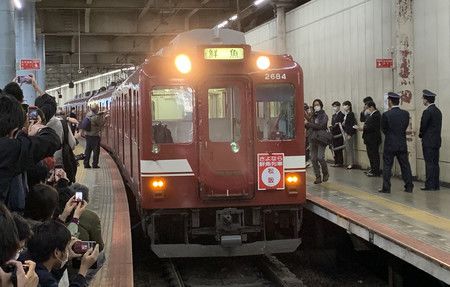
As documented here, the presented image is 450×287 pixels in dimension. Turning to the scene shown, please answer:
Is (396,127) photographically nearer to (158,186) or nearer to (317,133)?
(317,133)

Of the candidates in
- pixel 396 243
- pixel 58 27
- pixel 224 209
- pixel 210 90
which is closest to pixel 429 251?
pixel 396 243

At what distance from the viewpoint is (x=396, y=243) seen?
21.6 feet

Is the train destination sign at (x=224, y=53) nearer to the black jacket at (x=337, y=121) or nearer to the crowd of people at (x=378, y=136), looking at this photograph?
the crowd of people at (x=378, y=136)

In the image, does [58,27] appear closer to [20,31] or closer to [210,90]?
[20,31]

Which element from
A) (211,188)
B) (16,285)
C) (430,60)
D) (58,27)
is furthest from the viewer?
(58,27)

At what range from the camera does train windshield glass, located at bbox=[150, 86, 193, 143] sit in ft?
26.3

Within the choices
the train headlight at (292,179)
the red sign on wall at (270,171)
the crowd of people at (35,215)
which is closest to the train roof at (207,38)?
the red sign on wall at (270,171)

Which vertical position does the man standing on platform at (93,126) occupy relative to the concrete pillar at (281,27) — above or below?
below

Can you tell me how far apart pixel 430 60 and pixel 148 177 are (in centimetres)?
578

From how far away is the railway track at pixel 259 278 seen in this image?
789cm

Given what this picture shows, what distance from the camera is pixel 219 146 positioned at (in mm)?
7941

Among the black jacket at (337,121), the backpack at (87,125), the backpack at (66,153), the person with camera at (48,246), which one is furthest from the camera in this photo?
the black jacket at (337,121)

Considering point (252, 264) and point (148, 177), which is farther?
point (252, 264)

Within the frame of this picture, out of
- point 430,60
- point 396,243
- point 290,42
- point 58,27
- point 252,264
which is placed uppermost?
point 58,27
